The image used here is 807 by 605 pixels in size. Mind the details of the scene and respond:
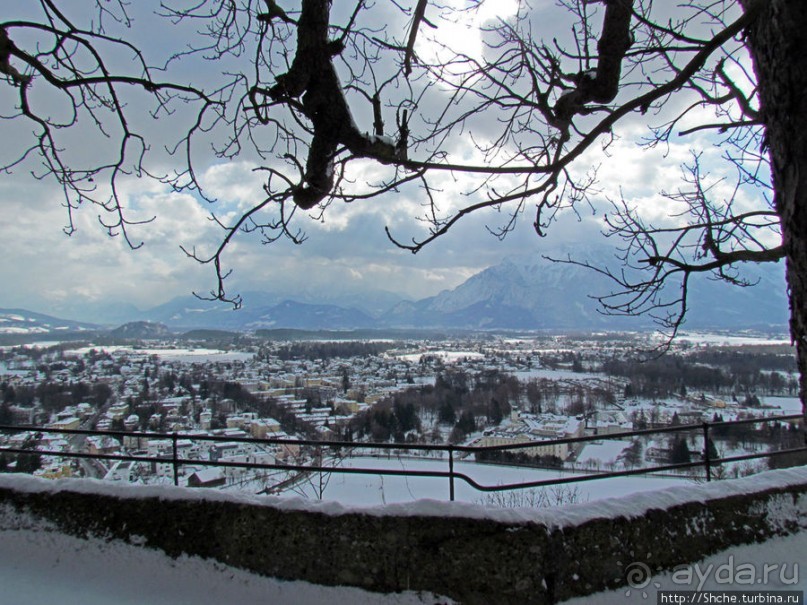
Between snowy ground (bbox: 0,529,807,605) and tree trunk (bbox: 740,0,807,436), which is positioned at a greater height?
tree trunk (bbox: 740,0,807,436)

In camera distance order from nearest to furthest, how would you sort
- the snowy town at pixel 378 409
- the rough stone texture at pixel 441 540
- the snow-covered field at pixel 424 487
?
the rough stone texture at pixel 441 540 < the snow-covered field at pixel 424 487 < the snowy town at pixel 378 409

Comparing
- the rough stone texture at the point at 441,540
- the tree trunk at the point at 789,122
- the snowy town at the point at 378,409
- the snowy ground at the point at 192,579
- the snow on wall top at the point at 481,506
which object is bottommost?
the snowy town at the point at 378,409

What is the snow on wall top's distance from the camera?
320 centimetres

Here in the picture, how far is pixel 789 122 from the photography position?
1506 mm

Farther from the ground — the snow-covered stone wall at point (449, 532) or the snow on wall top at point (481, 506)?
the snow on wall top at point (481, 506)

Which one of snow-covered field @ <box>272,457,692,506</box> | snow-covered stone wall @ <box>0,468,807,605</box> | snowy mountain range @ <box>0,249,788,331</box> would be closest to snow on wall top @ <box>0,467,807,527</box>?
snow-covered stone wall @ <box>0,468,807,605</box>

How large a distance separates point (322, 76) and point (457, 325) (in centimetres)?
15301

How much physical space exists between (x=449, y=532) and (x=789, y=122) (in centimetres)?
282

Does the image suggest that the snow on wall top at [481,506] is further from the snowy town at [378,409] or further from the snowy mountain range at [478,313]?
the snowy mountain range at [478,313]

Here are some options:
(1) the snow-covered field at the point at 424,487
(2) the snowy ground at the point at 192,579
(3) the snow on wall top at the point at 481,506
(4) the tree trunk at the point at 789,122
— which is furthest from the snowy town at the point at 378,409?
(4) the tree trunk at the point at 789,122

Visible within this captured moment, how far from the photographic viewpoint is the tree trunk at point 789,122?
1470mm

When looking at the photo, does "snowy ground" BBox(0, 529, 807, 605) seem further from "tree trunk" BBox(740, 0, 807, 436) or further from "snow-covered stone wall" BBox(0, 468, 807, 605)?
"tree trunk" BBox(740, 0, 807, 436)

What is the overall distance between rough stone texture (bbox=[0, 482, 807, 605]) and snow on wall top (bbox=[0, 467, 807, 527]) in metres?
0.04

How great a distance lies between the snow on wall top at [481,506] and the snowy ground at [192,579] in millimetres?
373
